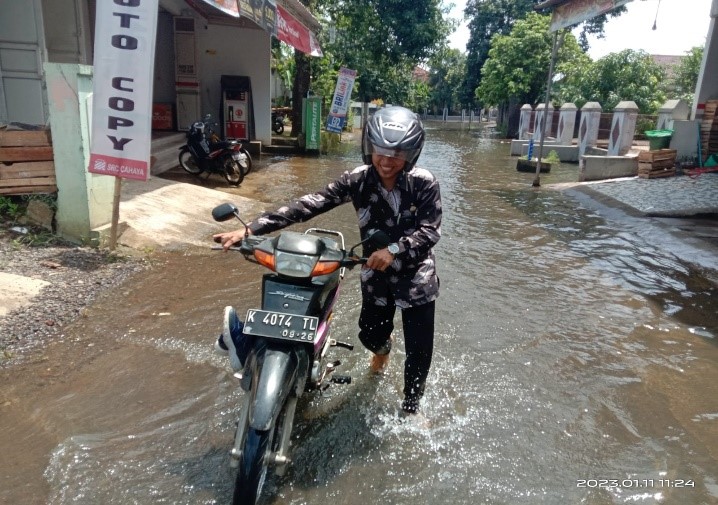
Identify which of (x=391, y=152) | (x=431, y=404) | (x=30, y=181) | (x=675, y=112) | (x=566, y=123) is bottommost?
(x=431, y=404)

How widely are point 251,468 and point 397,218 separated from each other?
144 centimetres

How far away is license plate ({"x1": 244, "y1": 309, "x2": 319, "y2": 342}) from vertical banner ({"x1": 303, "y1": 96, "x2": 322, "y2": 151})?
46.8 feet

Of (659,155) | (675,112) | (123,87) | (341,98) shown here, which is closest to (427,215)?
→ (123,87)

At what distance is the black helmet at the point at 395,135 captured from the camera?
258cm

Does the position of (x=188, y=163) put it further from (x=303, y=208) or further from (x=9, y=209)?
(x=303, y=208)

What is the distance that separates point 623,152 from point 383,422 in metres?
12.9

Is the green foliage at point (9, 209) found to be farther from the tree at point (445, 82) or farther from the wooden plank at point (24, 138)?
the tree at point (445, 82)

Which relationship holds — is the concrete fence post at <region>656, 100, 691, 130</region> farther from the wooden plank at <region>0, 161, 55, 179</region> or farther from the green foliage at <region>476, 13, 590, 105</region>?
the green foliage at <region>476, 13, 590, 105</region>

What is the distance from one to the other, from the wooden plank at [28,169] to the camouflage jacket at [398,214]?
12.0 feet

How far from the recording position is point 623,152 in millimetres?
13547

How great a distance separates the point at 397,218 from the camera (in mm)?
2863

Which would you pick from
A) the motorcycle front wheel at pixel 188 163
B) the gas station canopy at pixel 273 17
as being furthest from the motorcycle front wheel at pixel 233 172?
the gas station canopy at pixel 273 17

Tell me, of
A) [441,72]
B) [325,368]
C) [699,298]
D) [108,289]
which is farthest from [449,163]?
[441,72]

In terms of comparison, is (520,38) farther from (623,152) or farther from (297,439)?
(297,439)
